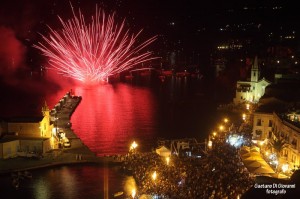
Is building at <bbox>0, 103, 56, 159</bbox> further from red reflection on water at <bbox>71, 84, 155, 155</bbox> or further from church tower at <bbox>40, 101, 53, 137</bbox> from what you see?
red reflection on water at <bbox>71, 84, 155, 155</bbox>

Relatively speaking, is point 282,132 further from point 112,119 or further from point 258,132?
point 112,119

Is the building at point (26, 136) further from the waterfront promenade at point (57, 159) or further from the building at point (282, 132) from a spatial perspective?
the building at point (282, 132)

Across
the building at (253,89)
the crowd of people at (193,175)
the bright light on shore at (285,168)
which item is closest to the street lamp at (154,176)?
the crowd of people at (193,175)

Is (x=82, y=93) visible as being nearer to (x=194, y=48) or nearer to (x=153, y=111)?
(x=153, y=111)

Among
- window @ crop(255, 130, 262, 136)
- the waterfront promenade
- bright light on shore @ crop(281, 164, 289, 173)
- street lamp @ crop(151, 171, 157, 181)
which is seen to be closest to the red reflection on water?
the waterfront promenade

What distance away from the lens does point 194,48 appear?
10550cm

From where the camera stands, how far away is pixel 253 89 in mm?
35875

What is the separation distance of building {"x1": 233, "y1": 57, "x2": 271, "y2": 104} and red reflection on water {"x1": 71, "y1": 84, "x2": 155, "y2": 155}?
7.55 m

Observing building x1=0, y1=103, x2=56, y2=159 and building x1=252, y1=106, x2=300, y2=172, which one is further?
building x1=0, y1=103, x2=56, y2=159

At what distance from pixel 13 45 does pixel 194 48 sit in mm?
46622

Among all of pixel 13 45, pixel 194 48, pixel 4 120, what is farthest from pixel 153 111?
pixel 194 48

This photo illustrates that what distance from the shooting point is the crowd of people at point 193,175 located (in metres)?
11.8

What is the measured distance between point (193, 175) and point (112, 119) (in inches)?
744

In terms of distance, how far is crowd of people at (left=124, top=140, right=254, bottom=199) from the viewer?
11.8 metres
